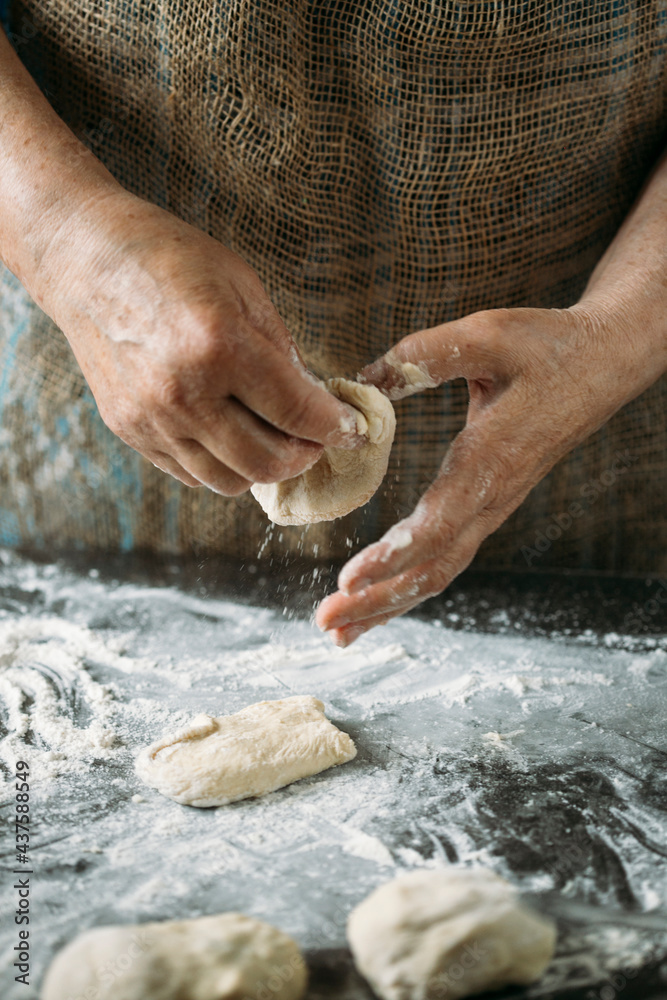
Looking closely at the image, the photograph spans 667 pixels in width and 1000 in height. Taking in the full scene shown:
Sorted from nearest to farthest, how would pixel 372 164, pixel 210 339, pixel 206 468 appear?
pixel 210 339
pixel 206 468
pixel 372 164

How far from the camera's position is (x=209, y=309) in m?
1.15

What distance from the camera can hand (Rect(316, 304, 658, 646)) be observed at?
1384 millimetres

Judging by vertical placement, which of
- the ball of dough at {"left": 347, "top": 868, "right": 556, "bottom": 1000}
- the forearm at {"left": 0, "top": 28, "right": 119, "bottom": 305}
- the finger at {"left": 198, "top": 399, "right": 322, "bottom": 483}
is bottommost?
the ball of dough at {"left": 347, "top": 868, "right": 556, "bottom": 1000}

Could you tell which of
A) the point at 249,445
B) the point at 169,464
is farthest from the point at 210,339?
the point at 169,464

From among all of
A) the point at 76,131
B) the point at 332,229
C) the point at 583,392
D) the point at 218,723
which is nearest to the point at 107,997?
the point at 218,723

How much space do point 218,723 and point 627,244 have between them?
4.24 feet

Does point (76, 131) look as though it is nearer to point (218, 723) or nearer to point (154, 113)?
point (154, 113)

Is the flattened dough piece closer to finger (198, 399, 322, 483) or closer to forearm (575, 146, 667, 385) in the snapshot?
finger (198, 399, 322, 483)

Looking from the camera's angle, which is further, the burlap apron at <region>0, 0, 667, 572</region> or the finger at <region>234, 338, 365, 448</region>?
the burlap apron at <region>0, 0, 667, 572</region>

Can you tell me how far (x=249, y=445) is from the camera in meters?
1.22

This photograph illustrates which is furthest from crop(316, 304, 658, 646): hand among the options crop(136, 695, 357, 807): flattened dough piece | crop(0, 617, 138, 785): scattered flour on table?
crop(0, 617, 138, 785): scattered flour on table

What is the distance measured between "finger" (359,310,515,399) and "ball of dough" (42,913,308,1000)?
34.3 inches

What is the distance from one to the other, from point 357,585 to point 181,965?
0.61 meters

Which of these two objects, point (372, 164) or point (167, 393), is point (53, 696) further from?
point (372, 164)
